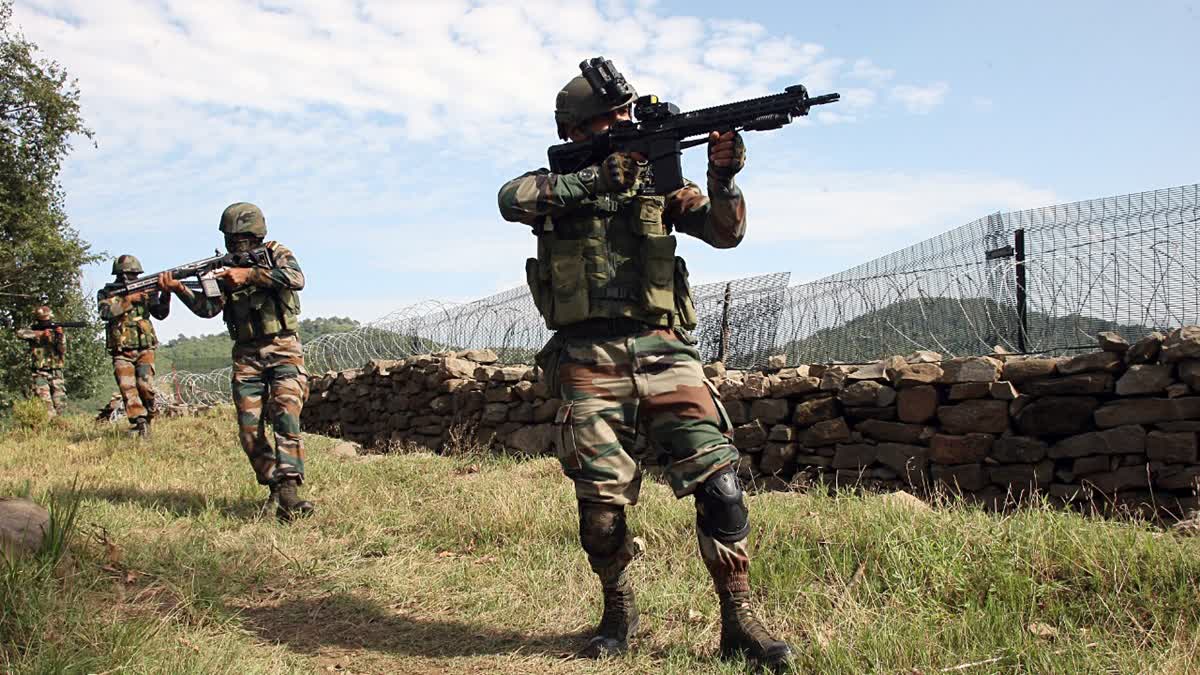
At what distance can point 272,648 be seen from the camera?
10.3ft

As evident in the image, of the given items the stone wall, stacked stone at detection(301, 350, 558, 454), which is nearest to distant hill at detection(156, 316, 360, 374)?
stacked stone at detection(301, 350, 558, 454)

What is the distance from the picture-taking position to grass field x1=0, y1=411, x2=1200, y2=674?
272 cm

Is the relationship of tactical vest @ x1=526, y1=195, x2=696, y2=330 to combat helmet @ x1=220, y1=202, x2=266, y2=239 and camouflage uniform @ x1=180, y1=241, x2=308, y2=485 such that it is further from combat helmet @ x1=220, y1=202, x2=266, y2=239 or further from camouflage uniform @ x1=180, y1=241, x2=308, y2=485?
combat helmet @ x1=220, y1=202, x2=266, y2=239

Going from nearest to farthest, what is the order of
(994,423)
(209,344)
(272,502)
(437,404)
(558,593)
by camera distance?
(558,593), (272,502), (994,423), (437,404), (209,344)

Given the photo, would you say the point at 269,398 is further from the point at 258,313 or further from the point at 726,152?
the point at 726,152

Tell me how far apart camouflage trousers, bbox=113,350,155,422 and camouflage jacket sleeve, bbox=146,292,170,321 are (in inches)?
195

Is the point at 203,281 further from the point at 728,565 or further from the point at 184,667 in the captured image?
the point at 728,565

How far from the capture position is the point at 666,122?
3.12 meters

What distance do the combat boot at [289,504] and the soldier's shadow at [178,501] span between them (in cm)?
14

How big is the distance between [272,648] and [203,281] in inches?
119

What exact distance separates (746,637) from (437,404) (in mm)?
7725

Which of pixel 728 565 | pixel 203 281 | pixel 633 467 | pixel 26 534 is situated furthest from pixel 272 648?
pixel 203 281

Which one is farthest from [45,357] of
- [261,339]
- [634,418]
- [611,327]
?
[634,418]

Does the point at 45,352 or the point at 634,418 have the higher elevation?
the point at 45,352
